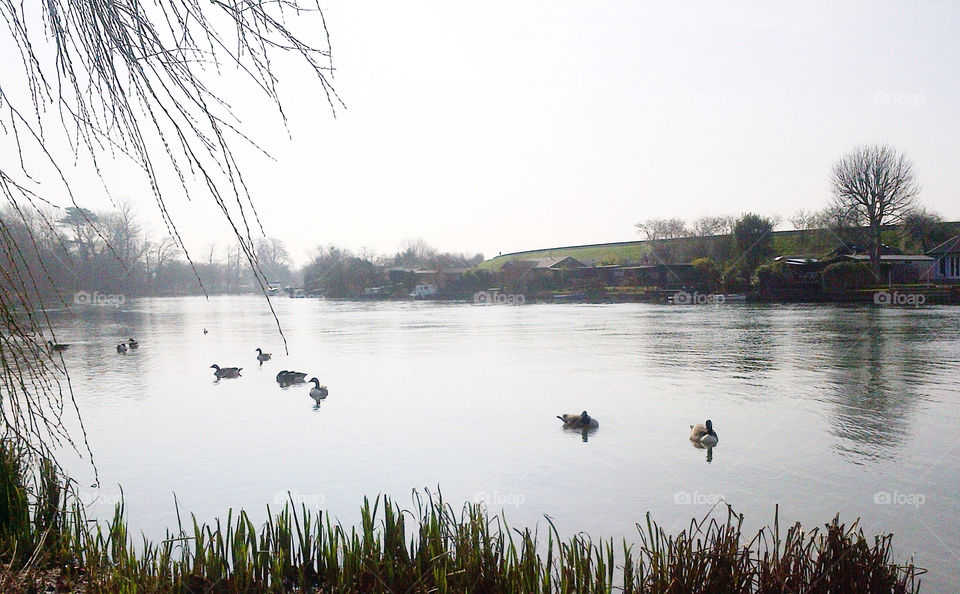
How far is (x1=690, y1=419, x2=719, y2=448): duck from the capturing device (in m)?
8.91

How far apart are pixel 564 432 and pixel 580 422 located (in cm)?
27

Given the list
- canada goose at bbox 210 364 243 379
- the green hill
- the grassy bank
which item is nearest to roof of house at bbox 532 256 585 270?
the green hill

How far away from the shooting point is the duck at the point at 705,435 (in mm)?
8914

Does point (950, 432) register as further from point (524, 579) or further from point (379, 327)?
point (379, 327)

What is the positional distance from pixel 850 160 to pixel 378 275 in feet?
165

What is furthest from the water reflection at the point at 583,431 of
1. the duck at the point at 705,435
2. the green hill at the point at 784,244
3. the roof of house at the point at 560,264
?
the roof of house at the point at 560,264

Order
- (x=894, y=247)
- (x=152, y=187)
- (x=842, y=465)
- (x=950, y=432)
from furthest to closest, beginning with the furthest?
1. (x=894, y=247)
2. (x=950, y=432)
3. (x=842, y=465)
4. (x=152, y=187)

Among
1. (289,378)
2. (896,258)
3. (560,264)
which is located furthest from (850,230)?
(289,378)

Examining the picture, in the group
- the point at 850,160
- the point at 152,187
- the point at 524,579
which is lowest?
the point at 524,579

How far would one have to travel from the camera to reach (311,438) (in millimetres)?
10016

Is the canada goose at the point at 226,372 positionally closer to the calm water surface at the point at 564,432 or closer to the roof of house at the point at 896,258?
the calm water surface at the point at 564,432

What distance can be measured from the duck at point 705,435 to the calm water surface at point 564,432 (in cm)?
14

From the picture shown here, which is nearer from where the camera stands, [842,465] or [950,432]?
[842,465]

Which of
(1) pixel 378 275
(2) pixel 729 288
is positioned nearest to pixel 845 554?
(2) pixel 729 288
